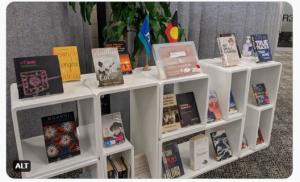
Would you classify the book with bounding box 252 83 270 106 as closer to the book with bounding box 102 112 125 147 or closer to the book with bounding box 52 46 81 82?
the book with bounding box 102 112 125 147

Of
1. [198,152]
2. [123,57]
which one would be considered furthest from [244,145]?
[123,57]

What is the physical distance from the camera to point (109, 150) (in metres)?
1.52

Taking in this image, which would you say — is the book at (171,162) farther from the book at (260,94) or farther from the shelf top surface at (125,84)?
the book at (260,94)

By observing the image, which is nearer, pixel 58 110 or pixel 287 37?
→ pixel 58 110

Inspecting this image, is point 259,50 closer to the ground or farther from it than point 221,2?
closer to the ground

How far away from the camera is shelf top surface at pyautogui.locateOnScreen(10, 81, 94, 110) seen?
123 cm

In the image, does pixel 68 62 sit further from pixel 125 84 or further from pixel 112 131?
pixel 112 131

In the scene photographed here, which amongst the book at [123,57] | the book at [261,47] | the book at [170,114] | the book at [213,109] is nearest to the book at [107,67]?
the book at [123,57]

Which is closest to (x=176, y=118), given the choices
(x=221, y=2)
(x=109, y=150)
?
(x=109, y=150)

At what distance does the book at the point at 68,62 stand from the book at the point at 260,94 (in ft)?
5.19

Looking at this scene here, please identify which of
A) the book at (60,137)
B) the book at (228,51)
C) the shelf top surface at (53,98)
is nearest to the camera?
the shelf top surface at (53,98)

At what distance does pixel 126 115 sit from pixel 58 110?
64 centimetres

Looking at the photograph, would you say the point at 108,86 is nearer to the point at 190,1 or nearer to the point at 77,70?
the point at 77,70

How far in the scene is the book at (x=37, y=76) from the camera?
1282 millimetres
